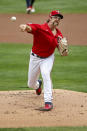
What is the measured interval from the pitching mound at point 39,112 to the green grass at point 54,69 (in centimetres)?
94

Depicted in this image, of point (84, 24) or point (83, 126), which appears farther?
point (84, 24)

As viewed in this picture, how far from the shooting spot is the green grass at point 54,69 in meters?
10.6

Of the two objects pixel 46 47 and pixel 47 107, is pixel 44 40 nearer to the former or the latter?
pixel 46 47

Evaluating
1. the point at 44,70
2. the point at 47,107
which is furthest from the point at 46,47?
the point at 47,107

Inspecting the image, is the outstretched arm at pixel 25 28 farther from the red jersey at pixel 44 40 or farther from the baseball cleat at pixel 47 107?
the baseball cleat at pixel 47 107

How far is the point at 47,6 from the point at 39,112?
16.2 meters

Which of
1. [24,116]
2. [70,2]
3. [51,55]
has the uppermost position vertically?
[51,55]

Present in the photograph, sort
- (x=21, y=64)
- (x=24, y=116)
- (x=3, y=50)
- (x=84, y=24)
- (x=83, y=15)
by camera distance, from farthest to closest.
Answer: (x=83, y=15)
(x=84, y=24)
(x=3, y=50)
(x=21, y=64)
(x=24, y=116)

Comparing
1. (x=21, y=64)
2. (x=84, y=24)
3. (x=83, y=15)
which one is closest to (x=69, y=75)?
(x=21, y=64)

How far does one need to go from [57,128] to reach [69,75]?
16.1 feet

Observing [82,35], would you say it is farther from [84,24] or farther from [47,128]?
[47,128]

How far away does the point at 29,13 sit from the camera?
21484 mm

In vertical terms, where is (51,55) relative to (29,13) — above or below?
above

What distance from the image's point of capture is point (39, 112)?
7.80 m
